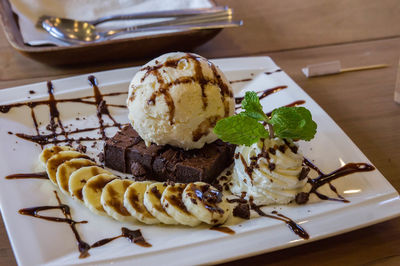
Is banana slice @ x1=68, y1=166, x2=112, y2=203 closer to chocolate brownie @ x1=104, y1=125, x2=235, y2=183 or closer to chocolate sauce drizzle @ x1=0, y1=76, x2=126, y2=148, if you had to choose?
chocolate brownie @ x1=104, y1=125, x2=235, y2=183

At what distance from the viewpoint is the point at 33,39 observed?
253cm

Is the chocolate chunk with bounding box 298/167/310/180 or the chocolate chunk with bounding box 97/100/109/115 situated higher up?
the chocolate chunk with bounding box 97/100/109/115

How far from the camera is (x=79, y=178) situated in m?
1.61

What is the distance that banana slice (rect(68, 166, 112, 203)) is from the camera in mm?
1564

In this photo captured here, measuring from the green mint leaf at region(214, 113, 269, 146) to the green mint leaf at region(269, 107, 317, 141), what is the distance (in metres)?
0.05

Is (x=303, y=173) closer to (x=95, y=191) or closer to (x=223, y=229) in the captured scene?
(x=223, y=229)

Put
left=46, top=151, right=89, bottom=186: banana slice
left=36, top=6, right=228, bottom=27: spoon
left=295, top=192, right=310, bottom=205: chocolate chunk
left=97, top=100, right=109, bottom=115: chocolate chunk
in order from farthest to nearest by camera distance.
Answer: left=36, top=6, right=228, bottom=27: spoon
left=97, top=100, right=109, bottom=115: chocolate chunk
left=46, top=151, right=89, bottom=186: banana slice
left=295, top=192, right=310, bottom=205: chocolate chunk

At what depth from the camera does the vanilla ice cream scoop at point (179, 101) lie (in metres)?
1.70

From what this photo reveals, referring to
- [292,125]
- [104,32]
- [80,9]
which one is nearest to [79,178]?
[292,125]

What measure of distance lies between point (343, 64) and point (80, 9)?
5.44ft

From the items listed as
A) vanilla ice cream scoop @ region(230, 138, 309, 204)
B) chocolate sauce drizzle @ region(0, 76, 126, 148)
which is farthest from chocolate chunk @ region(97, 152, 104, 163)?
vanilla ice cream scoop @ region(230, 138, 309, 204)

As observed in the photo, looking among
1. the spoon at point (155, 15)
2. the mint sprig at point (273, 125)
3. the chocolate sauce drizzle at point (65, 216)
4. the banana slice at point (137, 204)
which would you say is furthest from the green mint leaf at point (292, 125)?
the spoon at point (155, 15)

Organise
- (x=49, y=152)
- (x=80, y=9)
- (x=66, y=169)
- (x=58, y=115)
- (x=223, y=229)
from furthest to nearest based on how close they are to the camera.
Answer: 1. (x=80, y=9)
2. (x=58, y=115)
3. (x=49, y=152)
4. (x=66, y=169)
5. (x=223, y=229)

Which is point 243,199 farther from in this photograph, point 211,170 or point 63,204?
point 63,204
